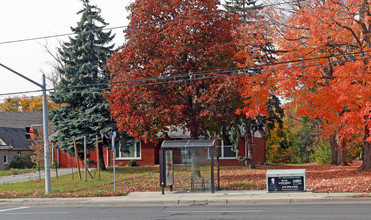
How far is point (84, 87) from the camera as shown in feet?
122

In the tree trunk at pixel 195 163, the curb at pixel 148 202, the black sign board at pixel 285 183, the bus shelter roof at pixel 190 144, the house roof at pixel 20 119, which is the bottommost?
the curb at pixel 148 202

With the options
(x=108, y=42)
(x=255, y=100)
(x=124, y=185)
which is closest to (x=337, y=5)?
(x=255, y=100)

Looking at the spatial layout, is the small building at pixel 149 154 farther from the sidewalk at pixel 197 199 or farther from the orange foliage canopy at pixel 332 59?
the sidewalk at pixel 197 199

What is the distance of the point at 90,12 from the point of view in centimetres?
3769

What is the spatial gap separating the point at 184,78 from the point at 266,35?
21.2 feet

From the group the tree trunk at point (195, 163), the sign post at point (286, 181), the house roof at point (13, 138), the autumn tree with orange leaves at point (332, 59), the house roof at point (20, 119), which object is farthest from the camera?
the house roof at point (20, 119)

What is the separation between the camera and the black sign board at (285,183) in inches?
786

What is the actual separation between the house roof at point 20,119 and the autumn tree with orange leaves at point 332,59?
41582mm

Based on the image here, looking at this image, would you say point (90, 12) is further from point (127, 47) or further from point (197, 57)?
point (197, 57)

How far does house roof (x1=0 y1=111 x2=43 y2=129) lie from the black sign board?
45.6 metres

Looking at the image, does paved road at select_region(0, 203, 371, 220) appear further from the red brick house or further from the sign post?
the red brick house

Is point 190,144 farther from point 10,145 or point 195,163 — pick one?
point 10,145

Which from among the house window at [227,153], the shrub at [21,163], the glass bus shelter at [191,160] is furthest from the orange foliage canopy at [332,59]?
the shrub at [21,163]

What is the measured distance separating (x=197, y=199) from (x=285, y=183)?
4.07 meters
